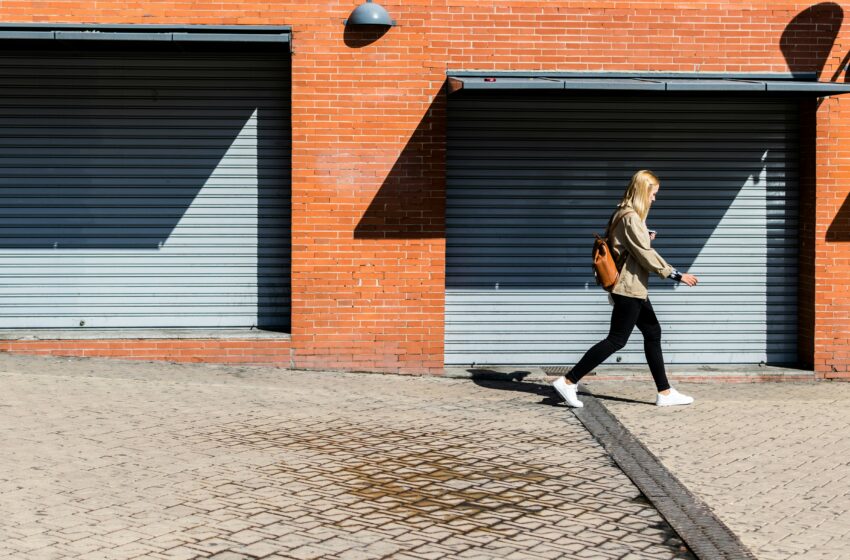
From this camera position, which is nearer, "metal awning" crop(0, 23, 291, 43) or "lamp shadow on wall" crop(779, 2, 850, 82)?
"metal awning" crop(0, 23, 291, 43)

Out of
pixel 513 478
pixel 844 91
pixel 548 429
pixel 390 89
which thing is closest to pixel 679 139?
pixel 844 91

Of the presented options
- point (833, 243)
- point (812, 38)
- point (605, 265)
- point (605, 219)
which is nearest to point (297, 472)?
point (605, 265)

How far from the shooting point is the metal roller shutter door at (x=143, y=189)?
12.1 metres

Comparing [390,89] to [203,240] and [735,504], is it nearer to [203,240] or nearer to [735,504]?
[203,240]

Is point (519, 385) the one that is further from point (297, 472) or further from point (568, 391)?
point (297, 472)

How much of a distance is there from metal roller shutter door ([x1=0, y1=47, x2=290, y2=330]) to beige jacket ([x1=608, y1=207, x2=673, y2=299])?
359cm

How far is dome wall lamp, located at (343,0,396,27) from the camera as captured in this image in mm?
11602

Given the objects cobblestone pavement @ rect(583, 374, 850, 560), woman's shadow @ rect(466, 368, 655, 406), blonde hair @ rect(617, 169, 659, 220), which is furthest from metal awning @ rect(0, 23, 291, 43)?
cobblestone pavement @ rect(583, 374, 850, 560)

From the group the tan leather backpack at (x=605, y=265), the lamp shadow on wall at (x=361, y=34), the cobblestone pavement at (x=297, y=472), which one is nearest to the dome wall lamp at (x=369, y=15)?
the lamp shadow on wall at (x=361, y=34)

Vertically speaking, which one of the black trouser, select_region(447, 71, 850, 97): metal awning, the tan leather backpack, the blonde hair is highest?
select_region(447, 71, 850, 97): metal awning

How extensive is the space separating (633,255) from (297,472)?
11.7 ft

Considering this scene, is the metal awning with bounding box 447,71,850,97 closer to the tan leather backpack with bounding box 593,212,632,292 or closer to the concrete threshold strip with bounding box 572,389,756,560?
the tan leather backpack with bounding box 593,212,632,292

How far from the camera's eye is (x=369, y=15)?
1160cm

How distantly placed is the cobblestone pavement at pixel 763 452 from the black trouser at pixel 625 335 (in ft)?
1.46
